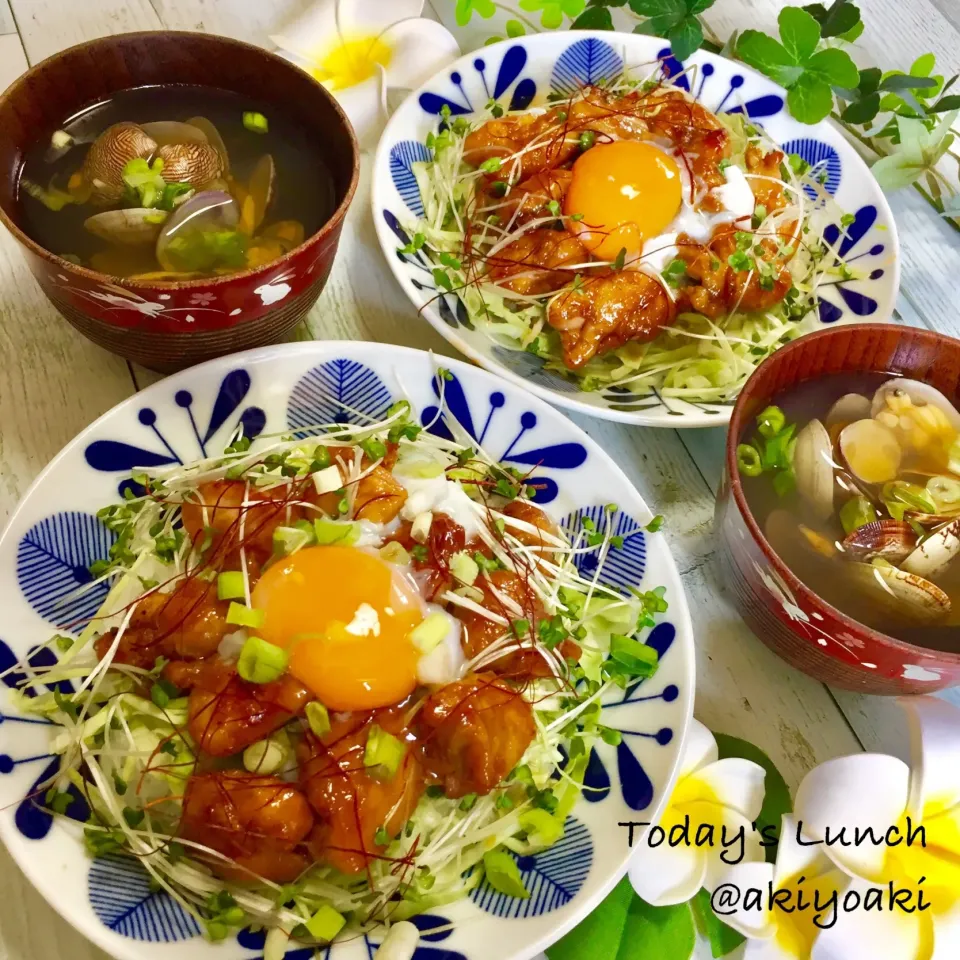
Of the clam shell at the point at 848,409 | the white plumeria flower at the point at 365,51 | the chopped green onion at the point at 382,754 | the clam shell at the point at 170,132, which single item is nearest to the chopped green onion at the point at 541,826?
the chopped green onion at the point at 382,754

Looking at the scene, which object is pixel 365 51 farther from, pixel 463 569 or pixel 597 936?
pixel 597 936

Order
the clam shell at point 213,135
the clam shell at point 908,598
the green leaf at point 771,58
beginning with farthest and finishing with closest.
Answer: the green leaf at point 771,58 → the clam shell at point 213,135 → the clam shell at point 908,598

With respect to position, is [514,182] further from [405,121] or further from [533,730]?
[533,730]

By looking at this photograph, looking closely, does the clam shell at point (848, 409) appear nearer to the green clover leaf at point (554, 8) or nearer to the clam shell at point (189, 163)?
the clam shell at point (189, 163)

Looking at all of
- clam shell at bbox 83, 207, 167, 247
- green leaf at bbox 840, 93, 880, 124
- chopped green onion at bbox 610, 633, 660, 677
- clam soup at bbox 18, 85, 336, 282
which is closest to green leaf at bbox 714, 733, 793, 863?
chopped green onion at bbox 610, 633, 660, 677

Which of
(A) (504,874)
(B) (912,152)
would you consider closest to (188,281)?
(A) (504,874)

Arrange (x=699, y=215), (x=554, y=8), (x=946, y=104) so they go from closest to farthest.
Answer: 1. (x=699, y=215)
2. (x=946, y=104)
3. (x=554, y=8)

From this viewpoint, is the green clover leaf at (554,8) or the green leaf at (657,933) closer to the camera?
the green leaf at (657,933)
